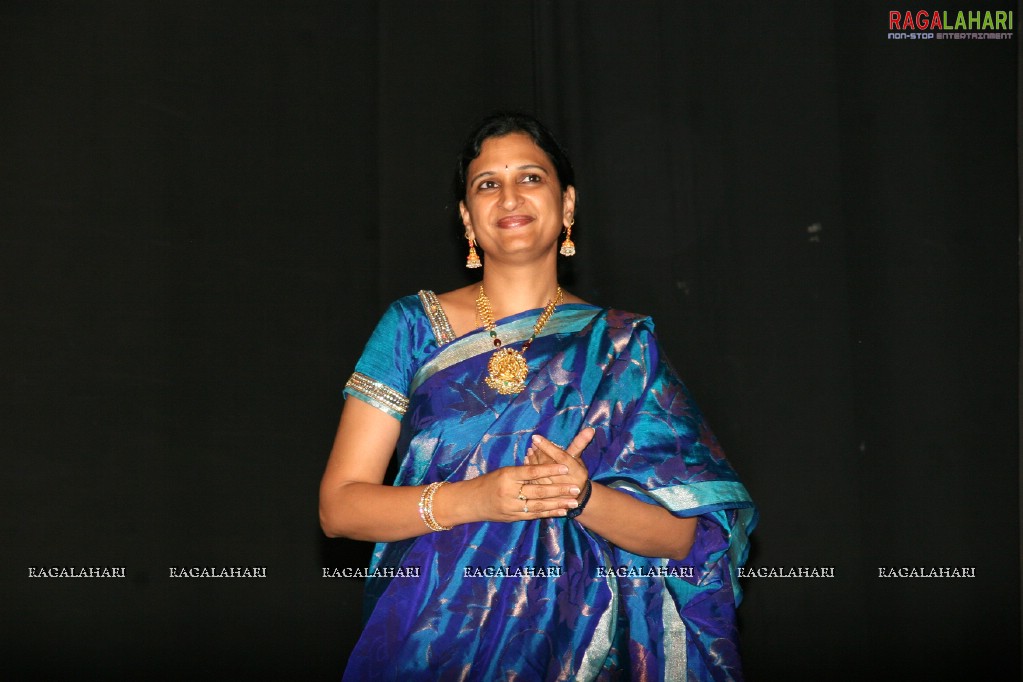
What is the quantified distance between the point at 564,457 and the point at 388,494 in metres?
0.32

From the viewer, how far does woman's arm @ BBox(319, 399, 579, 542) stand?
5.37 ft

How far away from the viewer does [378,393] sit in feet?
6.13

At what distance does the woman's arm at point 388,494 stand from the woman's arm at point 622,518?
0.03m

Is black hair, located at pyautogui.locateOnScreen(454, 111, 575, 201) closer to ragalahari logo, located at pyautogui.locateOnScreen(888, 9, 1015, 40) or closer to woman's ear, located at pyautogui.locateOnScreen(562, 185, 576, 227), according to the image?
woman's ear, located at pyautogui.locateOnScreen(562, 185, 576, 227)

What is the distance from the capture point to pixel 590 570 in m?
1.81

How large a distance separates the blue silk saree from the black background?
3.74 feet

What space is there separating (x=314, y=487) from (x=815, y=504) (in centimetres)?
149

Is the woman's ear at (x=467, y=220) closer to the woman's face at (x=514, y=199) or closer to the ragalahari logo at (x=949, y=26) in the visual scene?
the woman's face at (x=514, y=199)

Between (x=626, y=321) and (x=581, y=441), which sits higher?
(x=626, y=321)

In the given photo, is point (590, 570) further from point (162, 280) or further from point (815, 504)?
point (162, 280)

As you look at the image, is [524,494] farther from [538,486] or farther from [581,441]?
[581,441]

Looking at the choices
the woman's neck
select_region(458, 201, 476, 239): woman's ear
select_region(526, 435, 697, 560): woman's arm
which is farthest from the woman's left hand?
select_region(458, 201, 476, 239): woman's ear

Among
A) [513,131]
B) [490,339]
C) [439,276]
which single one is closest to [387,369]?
[490,339]

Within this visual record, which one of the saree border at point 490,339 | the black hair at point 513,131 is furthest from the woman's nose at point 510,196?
the saree border at point 490,339
